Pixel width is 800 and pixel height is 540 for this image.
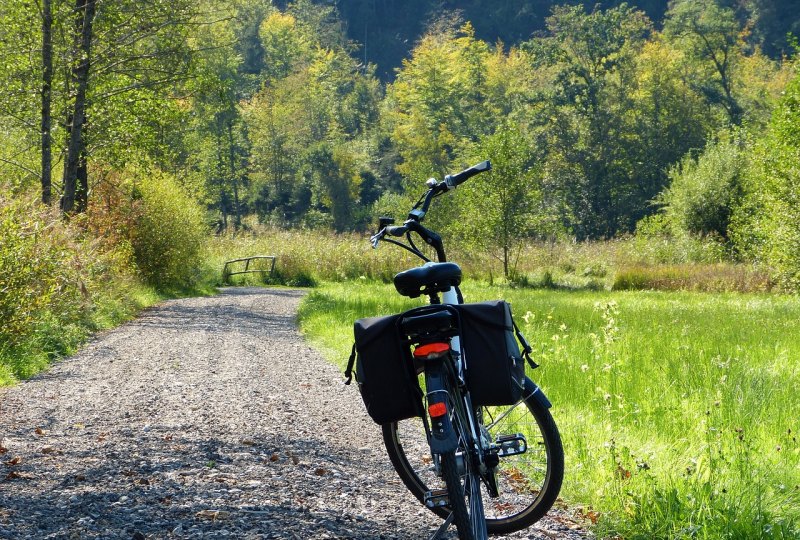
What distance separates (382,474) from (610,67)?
247 ft

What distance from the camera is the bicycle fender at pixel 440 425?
11.2 ft

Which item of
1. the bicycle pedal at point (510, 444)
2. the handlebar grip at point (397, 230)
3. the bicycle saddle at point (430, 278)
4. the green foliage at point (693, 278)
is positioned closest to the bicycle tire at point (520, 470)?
the bicycle pedal at point (510, 444)

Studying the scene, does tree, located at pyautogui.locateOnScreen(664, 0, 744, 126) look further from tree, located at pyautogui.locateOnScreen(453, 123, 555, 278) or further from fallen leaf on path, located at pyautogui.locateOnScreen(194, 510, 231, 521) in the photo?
fallen leaf on path, located at pyautogui.locateOnScreen(194, 510, 231, 521)

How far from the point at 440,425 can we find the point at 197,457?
9.58ft

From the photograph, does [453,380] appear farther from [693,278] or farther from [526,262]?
[526,262]

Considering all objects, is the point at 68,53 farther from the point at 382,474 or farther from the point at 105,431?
the point at 382,474

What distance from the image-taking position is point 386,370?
381cm

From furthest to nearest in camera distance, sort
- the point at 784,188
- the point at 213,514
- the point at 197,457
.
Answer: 1. the point at 784,188
2. the point at 197,457
3. the point at 213,514

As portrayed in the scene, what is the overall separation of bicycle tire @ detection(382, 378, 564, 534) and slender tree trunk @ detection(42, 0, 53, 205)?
15311 mm

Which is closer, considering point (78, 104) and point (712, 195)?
point (78, 104)

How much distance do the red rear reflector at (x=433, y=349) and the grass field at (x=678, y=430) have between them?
4.49ft

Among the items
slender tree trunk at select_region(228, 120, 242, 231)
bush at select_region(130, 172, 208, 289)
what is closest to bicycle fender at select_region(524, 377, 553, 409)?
bush at select_region(130, 172, 208, 289)

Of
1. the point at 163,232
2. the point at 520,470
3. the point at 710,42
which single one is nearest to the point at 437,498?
the point at 520,470

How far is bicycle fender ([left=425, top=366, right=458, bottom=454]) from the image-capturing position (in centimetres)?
343
